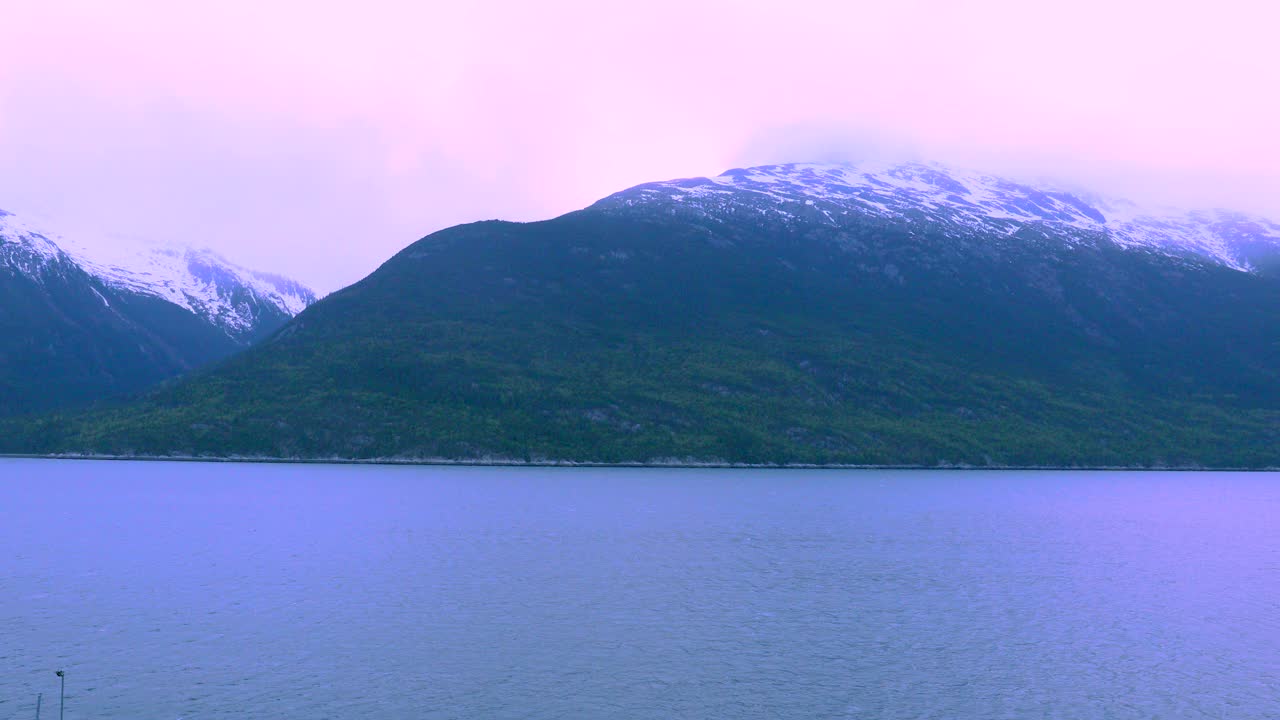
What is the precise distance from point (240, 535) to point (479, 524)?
22891mm

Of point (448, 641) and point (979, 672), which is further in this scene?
point (448, 641)

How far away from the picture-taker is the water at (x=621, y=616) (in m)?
42.7

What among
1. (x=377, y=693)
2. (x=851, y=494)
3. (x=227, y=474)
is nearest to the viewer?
(x=377, y=693)

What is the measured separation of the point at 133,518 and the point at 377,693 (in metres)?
78.6

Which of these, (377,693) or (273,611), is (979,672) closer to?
(377,693)

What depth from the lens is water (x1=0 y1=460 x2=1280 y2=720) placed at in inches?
1681

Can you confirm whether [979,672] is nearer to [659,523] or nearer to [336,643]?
[336,643]

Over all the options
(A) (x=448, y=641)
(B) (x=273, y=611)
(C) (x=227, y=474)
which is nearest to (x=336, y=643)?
(A) (x=448, y=641)

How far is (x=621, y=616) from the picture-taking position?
2325 inches

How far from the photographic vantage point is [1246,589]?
248 feet

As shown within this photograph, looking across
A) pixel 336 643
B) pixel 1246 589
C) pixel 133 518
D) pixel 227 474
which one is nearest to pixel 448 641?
pixel 336 643

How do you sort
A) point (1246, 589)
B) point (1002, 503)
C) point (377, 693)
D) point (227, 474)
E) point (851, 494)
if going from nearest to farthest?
1. point (377, 693)
2. point (1246, 589)
3. point (1002, 503)
4. point (851, 494)
5. point (227, 474)

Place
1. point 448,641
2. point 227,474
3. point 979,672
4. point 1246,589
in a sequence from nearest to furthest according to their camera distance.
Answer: point 979,672 < point 448,641 < point 1246,589 < point 227,474

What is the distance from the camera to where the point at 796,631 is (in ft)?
185
